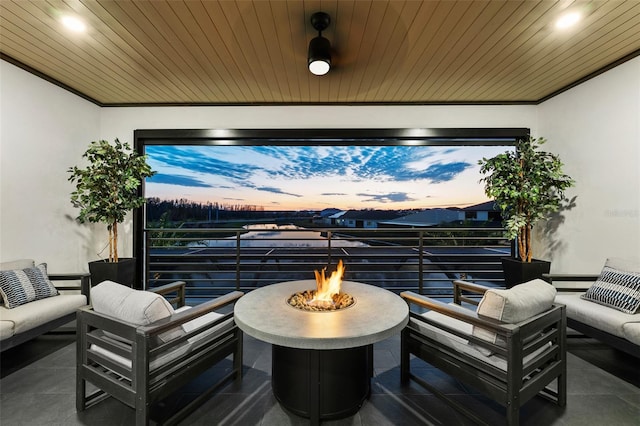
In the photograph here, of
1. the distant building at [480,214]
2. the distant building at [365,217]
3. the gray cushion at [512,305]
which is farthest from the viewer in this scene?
the distant building at [365,217]

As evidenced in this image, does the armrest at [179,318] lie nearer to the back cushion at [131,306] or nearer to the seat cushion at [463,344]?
the back cushion at [131,306]

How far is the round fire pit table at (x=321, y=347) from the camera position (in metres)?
1.47

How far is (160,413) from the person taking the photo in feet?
5.85

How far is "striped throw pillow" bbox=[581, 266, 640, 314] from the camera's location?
2240 millimetres

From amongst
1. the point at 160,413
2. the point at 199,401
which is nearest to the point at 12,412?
the point at 160,413

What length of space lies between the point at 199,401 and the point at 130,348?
610 mm

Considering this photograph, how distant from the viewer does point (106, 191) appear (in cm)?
325

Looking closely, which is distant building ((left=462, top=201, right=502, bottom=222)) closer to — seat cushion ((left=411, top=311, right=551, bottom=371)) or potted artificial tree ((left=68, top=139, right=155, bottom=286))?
seat cushion ((left=411, top=311, right=551, bottom=371))

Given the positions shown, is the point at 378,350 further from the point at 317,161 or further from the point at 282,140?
the point at 317,161

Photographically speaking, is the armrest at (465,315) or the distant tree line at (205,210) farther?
the distant tree line at (205,210)

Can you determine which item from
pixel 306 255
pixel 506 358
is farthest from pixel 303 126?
pixel 506 358

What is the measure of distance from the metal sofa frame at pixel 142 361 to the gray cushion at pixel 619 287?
3193 millimetres

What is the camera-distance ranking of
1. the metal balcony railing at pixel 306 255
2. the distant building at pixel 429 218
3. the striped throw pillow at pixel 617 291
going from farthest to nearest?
the distant building at pixel 429 218 < the metal balcony railing at pixel 306 255 < the striped throw pillow at pixel 617 291

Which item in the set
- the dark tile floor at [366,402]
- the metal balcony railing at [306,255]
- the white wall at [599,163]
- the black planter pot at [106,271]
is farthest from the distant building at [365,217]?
the black planter pot at [106,271]
